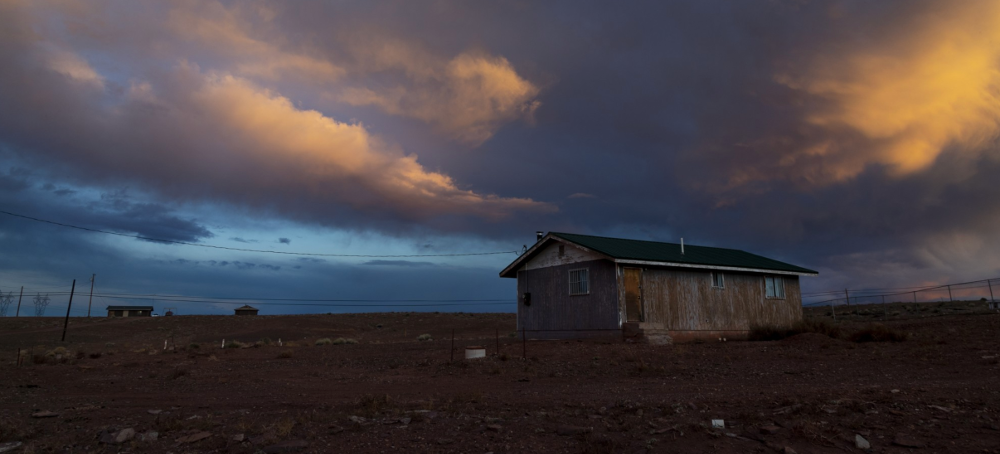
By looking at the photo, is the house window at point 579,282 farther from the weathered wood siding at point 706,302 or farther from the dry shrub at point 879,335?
the dry shrub at point 879,335

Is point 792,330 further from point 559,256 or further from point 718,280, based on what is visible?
point 559,256

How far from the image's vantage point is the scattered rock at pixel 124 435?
27.6ft

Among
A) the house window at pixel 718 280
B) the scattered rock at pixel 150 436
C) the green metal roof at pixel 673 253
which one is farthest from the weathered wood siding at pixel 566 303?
the scattered rock at pixel 150 436

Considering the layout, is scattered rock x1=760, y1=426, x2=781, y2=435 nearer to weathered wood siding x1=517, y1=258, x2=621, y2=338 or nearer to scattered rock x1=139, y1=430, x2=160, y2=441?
scattered rock x1=139, y1=430, x2=160, y2=441

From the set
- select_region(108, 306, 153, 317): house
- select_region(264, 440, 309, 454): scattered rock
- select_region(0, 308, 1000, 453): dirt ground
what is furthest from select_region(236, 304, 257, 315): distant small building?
select_region(264, 440, 309, 454): scattered rock

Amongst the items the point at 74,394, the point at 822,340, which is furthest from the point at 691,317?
the point at 74,394

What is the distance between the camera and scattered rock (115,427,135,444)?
8.40 metres

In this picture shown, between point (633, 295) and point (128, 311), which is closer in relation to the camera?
point (633, 295)

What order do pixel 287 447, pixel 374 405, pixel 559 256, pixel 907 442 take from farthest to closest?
pixel 559 256 < pixel 374 405 < pixel 287 447 < pixel 907 442

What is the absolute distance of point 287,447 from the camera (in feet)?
24.9

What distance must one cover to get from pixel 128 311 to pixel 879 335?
95.2 metres

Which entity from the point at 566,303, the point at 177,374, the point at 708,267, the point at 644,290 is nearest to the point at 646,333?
the point at 644,290

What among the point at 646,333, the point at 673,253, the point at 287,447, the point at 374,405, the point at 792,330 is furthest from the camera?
the point at 673,253

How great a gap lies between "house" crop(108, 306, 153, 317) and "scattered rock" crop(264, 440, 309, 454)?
94.2 metres
